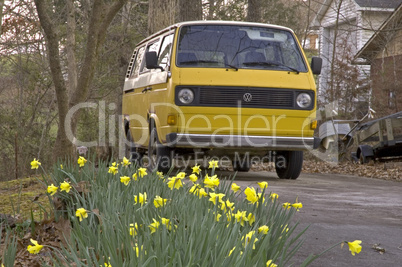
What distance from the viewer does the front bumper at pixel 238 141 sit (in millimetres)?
9680

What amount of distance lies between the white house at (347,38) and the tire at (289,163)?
15.2 feet

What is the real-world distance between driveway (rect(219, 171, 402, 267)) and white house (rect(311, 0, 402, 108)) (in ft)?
20.3

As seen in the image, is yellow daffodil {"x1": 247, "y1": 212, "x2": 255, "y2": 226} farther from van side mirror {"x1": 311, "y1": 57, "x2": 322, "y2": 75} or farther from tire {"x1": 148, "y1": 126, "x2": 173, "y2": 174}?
van side mirror {"x1": 311, "y1": 57, "x2": 322, "y2": 75}

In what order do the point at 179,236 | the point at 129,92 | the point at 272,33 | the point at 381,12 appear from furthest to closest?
the point at 381,12
the point at 129,92
the point at 272,33
the point at 179,236

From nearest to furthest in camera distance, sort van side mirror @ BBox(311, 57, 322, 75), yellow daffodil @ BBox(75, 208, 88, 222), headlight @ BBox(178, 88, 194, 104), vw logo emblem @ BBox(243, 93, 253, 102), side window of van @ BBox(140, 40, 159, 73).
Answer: yellow daffodil @ BBox(75, 208, 88, 222) < headlight @ BBox(178, 88, 194, 104) < vw logo emblem @ BBox(243, 93, 253, 102) < van side mirror @ BBox(311, 57, 322, 75) < side window of van @ BBox(140, 40, 159, 73)

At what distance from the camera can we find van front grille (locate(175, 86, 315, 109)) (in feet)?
31.7

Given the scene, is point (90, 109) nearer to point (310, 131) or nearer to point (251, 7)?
point (251, 7)

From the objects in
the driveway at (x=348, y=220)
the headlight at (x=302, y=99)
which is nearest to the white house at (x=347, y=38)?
the headlight at (x=302, y=99)

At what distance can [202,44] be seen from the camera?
33.7 ft

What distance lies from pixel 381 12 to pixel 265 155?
27.5m

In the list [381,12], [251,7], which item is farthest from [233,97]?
[381,12]

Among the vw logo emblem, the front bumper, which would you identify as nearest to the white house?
the front bumper

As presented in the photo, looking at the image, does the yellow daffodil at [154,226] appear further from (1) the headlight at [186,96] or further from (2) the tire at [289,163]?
(2) the tire at [289,163]

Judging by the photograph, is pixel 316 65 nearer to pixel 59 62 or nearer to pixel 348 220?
pixel 348 220
